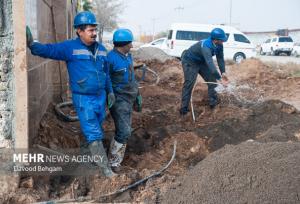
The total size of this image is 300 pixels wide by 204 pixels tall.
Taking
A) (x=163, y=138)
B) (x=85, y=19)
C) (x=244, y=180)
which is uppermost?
(x=85, y=19)

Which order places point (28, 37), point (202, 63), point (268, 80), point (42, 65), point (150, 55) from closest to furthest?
point (28, 37) → point (42, 65) → point (202, 63) → point (268, 80) → point (150, 55)

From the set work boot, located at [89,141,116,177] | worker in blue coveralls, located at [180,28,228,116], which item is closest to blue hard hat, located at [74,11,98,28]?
work boot, located at [89,141,116,177]

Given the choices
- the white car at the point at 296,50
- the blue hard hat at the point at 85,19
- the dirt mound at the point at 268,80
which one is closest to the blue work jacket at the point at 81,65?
the blue hard hat at the point at 85,19

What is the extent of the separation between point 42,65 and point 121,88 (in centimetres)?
134

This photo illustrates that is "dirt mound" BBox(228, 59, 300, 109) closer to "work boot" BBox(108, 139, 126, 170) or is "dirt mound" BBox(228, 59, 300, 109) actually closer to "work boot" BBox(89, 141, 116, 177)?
"work boot" BBox(108, 139, 126, 170)

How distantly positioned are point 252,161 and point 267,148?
0.46 m

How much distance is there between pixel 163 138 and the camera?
675cm

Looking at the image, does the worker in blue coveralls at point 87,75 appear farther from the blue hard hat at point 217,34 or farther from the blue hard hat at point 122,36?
the blue hard hat at point 217,34

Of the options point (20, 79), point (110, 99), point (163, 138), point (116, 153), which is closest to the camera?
point (20, 79)

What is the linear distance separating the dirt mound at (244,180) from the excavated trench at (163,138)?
0.28 meters

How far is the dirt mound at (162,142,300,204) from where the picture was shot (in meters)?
3.99

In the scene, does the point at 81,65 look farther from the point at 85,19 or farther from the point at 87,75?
the point at 85,19

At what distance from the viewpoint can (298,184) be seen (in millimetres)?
4078
